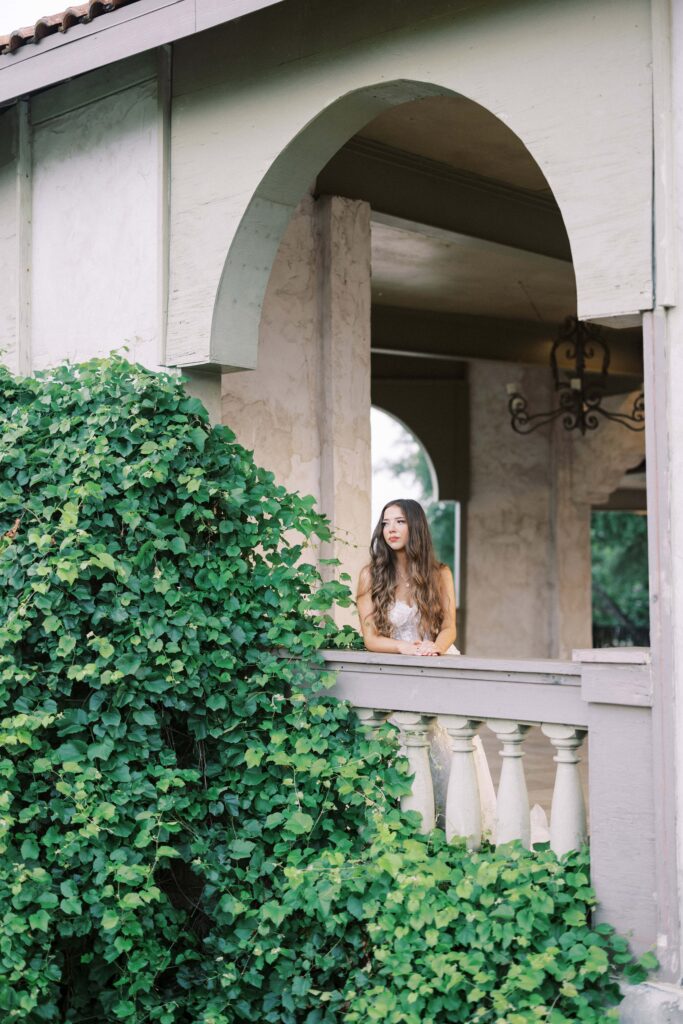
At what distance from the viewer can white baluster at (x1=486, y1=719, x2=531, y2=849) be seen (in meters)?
4.12

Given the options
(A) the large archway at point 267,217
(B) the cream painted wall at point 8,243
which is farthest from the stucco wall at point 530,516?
(A) the large archway at point 267,217

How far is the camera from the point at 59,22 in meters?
5.40

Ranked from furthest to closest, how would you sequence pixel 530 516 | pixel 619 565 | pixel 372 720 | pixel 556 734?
pixel 619 565
pixel 530 516
pixel 372 720
pixel 556 734

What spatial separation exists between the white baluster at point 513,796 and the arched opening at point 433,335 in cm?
222

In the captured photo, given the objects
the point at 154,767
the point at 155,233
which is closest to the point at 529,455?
the point at 155,233

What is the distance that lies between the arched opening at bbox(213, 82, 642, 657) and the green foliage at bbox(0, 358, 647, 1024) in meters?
0.93

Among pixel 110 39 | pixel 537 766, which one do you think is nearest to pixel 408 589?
pixel 110 39

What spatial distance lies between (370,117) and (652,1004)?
362 centimetres

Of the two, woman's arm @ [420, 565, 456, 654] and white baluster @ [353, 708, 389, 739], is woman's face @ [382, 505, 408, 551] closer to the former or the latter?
woman's arm @ [420, 565, 456, 654]

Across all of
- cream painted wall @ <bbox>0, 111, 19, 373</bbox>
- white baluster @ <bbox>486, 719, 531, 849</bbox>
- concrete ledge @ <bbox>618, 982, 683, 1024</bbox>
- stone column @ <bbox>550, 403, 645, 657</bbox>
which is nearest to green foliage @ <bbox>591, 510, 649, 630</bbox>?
stone column @ <bbox>550, 403, 645, 657</bbox>

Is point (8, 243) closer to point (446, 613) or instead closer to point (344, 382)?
point (344, 382)

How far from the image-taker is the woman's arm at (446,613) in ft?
16.5

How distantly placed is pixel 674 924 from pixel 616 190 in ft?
7.81

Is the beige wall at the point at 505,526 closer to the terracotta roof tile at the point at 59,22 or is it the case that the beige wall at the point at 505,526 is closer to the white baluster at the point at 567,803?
the terracotta roof tile at the point at 59,22
